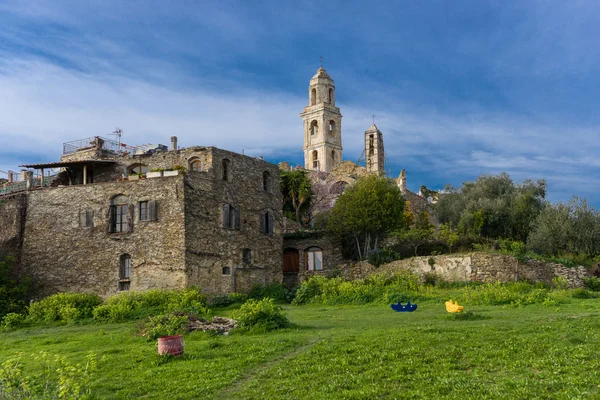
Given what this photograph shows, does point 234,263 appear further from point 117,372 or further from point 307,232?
point 117,372

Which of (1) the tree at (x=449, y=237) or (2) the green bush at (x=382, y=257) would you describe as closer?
(1) the tree at (x=449, y=237)

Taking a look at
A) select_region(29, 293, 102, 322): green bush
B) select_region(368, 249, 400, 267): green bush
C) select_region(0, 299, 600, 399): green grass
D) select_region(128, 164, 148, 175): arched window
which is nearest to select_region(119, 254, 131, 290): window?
select_region(29, 293, 102, 322): green bush

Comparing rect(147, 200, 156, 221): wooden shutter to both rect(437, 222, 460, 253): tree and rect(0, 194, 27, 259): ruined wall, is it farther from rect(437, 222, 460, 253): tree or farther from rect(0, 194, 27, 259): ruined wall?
rect(437, 222, 460, 253): tree

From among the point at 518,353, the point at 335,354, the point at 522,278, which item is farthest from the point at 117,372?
the point at 522,278

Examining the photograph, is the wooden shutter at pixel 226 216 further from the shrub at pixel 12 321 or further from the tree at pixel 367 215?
the shrub at pixel 12 321

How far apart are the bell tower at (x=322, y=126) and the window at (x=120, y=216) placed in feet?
152

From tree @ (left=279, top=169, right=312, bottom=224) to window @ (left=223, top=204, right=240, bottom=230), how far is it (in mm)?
13225

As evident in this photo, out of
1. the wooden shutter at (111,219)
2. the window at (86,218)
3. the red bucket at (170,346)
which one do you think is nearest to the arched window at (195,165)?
the wooden shutter at (111,219)

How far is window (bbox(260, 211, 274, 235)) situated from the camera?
125 feet

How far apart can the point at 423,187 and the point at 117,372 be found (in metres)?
52.3

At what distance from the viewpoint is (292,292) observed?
34.1m

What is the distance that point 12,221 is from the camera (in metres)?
35.9

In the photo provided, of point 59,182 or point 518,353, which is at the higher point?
point 59,182

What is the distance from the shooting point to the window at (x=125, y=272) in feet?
110
